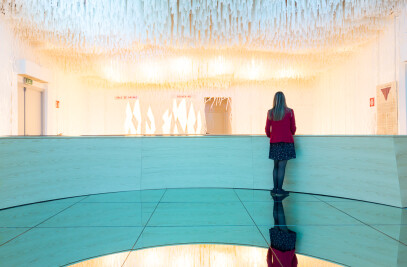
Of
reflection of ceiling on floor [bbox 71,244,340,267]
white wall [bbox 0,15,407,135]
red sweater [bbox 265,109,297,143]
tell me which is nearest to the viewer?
reflection of ceiling on floor [bbox 71,244,340,267]

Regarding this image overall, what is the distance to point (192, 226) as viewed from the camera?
96.5 inches

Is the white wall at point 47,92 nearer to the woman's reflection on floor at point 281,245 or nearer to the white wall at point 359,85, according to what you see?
the woman's reflection on floor at point 281,245

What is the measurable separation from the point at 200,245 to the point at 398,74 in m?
6.50

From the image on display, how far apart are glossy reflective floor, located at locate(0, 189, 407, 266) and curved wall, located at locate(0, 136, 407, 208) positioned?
224mm

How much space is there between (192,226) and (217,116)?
1130 cm

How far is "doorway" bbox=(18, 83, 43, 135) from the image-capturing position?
7.33 metres

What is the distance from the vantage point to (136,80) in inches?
434

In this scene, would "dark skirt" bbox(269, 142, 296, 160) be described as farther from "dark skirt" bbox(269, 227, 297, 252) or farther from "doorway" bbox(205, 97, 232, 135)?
"doorway" bbox(205, 97, 232, 135)

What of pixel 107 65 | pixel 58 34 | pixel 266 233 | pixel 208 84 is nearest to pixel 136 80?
pixel 107 65

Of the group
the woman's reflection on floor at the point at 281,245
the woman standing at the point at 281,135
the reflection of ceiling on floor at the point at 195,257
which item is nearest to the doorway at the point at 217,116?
the woman standing at the point at 281,135

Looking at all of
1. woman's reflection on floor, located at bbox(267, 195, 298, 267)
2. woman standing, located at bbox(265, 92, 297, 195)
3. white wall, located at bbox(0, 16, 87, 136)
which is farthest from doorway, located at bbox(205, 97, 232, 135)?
woman's reflection on floor, located at bbox(267, 195, 298, 267)

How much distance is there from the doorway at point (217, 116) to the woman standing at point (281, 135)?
29.3ft

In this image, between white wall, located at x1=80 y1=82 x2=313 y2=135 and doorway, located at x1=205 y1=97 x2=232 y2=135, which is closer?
white wall, located at x1=80 y1=82 x2=313 y2=135

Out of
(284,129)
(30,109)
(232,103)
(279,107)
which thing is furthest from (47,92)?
(284,129)
